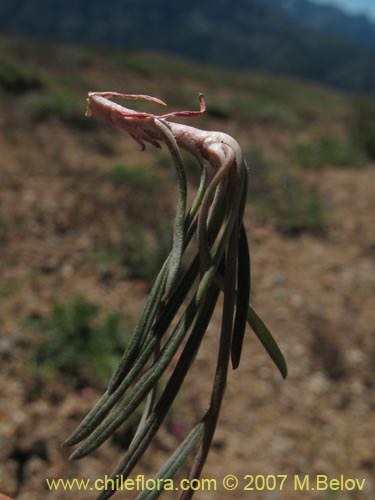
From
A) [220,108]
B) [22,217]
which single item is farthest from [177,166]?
[220,108]

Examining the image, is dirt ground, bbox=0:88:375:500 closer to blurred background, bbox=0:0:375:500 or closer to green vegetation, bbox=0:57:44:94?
blurred background, bbox=0:0:375:500

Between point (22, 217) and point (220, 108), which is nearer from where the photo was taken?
point (22, 217)

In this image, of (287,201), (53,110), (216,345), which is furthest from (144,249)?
A: (53,110)

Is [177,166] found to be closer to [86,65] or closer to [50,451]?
[50,451]

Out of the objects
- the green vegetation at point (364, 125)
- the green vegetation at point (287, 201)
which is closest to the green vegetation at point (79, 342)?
the green vegetation at point (287, 201)

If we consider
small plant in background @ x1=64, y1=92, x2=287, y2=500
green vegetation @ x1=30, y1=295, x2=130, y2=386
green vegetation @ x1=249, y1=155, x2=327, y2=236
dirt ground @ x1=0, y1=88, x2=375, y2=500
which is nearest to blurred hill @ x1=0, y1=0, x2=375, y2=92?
green vegetation @ x1=249, y1=155, x2=327, y2=236

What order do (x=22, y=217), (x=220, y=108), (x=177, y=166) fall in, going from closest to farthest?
(x=177, y=166), (x=22, y=217), (x=220, y=108)

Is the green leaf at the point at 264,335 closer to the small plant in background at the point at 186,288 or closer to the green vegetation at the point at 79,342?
the small plant in background at the point at 186,288
